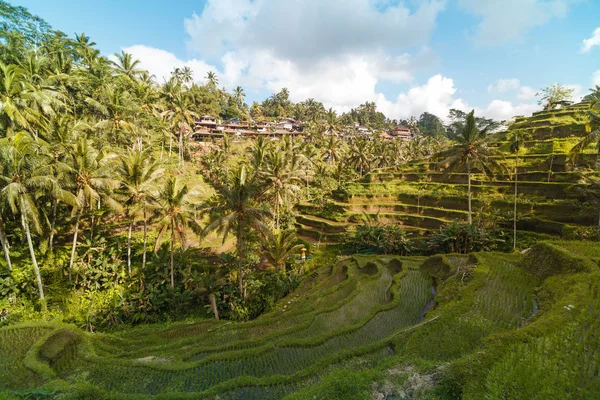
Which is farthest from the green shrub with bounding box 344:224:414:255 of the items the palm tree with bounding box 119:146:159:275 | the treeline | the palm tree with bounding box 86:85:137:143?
the palm tree with bounding box 86:85:137:143

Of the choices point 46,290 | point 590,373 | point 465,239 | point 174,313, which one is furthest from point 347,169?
point 590,373

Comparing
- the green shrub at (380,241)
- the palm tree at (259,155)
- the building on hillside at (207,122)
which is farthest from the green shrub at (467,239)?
the building on hillside at (207,122)

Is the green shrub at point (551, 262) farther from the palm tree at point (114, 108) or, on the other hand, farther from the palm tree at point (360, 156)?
the palm tree at point (360, 156)

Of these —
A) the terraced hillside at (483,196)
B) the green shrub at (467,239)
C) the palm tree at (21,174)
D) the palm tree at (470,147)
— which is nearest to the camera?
the palm tree at (21,174)

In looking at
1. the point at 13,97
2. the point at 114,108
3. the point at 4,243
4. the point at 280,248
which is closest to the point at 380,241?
the point at 280,248

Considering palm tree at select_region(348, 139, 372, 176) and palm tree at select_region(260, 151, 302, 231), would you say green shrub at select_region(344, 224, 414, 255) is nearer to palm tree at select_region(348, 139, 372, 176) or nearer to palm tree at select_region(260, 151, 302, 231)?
palm tree at select_region(260, 151, 302, 231)
